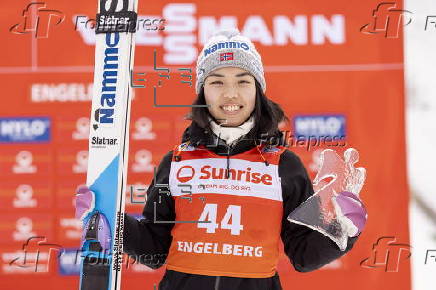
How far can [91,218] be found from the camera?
4.62 ft

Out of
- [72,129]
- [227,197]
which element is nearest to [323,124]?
[72,129]

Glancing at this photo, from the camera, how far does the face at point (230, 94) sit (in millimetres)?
1516

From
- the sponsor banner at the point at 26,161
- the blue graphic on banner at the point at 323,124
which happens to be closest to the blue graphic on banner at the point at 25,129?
the sponsor banner at the point at 26,161

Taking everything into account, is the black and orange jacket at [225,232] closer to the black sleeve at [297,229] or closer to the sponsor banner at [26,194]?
the black sleeve at [297,229]

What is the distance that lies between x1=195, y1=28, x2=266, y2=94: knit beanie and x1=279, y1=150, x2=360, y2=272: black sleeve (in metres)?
0.25

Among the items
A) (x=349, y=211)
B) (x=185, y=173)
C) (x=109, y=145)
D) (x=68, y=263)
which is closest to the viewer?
(x=349, y=211)

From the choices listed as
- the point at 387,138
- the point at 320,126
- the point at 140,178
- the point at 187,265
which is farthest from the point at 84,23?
the point at 187,265

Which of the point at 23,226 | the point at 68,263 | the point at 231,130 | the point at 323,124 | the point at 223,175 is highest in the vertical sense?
the point at 323,124

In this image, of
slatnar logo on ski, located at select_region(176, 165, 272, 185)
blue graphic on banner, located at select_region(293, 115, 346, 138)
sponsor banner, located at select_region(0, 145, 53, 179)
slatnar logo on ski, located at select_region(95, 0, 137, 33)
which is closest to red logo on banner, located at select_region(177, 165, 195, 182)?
slatnar logo on ski, located at select_region(176, 165, 272, 185)

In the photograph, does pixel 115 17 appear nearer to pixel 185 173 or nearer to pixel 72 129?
pixel 185 173

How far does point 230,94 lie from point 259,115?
0.38 feet

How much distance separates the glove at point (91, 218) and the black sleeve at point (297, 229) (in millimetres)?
461

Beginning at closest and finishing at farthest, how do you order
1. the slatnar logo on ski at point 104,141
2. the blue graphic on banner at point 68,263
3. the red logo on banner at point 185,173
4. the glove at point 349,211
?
the glove at point 349,211, the slatnar logo on ski at point 104,141, the red logo on banner at point 185,173, the blue graphic on banner at point 68,263

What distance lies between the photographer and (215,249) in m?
1.47
